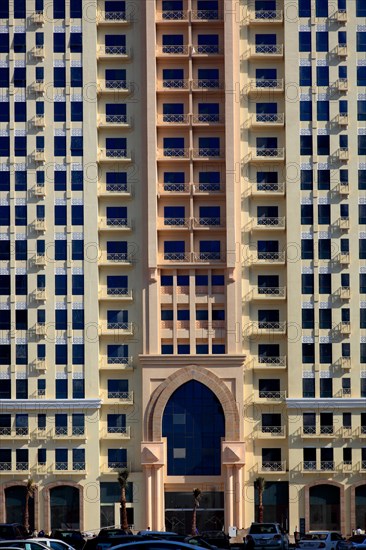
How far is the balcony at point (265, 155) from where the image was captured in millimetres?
86562

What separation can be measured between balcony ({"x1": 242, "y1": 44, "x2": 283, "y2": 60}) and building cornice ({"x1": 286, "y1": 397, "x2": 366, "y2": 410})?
2266cm

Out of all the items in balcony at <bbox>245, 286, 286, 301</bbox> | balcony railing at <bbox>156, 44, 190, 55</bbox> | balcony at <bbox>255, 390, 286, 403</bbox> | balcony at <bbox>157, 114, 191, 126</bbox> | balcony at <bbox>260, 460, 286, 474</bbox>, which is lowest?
balcony at <bbox>260, 460, 286, 474</bbox>

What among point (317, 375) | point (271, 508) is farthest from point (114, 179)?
point (271, 508)

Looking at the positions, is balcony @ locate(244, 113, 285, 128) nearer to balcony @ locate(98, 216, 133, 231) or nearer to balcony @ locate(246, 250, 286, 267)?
balcony @ locate(246, 250, 286, 267)

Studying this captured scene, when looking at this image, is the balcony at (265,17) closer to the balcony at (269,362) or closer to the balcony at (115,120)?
the balcony at (115,120)

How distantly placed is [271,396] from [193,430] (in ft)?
18.4

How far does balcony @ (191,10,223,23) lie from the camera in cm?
8706

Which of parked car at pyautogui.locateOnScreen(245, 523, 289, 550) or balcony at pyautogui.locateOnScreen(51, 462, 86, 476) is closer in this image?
parked car at pyautogui.locateOnScreen(245, 523, 289, 550)

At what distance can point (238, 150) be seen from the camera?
8700 centimetres

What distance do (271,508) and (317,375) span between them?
354 inches

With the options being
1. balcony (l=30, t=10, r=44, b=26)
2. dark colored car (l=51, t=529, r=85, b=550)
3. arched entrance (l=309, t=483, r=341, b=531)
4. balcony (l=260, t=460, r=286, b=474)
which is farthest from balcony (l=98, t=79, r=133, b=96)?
dark colored car (l=51, t=529, r=85, b=550)

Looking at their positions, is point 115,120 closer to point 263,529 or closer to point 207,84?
point 207,84

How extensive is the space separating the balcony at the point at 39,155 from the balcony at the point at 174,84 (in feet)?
28.7

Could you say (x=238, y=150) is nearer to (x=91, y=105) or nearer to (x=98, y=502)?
(x=91, y=105)
